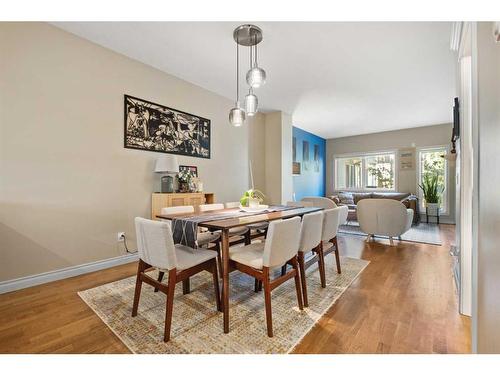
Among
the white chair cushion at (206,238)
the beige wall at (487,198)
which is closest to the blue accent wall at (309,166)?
the white chair cushion at (206,238)

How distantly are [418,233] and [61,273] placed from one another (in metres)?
5.79

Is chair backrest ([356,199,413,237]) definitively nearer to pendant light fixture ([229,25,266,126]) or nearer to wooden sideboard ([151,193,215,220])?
pendant light fixture ([229,25,266,126])

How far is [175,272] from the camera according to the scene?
59.4 inches

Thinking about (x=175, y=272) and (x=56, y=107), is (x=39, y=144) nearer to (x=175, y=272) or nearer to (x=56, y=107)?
(x=56, y=107)

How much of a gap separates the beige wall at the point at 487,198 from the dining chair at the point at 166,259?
150cm

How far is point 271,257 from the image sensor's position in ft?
5.12

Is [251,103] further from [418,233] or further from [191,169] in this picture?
[418,233]

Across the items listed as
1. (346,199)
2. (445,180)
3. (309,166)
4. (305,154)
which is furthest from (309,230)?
(445,180)

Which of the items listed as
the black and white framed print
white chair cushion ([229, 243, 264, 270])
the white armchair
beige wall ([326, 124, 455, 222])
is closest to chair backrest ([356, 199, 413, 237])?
the white armchair

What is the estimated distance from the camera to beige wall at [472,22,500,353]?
2.76ft

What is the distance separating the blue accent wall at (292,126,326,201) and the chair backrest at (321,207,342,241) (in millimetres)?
3825

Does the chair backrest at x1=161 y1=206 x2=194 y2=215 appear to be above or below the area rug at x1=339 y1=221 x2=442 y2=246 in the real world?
above

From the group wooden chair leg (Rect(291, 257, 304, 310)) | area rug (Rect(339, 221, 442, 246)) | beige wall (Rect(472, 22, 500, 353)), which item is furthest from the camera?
area rug (Rect(339, 221, 442, 246))
